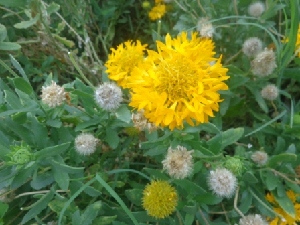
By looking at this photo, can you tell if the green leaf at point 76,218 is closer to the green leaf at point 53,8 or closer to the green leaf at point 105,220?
the green leaf at point 105,220

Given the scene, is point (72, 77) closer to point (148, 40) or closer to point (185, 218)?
point (148, 40)

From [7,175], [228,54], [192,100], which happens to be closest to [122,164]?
[7,175]

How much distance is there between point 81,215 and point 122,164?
437mm

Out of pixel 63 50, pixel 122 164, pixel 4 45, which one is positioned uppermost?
pixel 4 45

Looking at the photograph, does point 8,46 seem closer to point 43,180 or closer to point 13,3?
point 13,3

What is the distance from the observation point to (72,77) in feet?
9.49

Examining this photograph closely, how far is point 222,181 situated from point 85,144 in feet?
1.89

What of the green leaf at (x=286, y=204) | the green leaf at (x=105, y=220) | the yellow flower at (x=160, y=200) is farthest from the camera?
the green leaf at (x=286, y=204)

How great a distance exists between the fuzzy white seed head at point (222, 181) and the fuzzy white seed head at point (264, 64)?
618 millimetres

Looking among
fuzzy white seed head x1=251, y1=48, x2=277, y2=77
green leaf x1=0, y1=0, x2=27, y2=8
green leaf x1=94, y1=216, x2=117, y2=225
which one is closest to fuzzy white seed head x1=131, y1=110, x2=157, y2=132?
green leaf x1=94, y1=216, x2=117, y2=225

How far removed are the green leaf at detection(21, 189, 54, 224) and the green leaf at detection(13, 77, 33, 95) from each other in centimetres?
45

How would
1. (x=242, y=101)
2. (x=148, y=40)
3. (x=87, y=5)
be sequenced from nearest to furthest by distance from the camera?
(x=242, y=101), (x=87, y=5), (x=148, y=40)

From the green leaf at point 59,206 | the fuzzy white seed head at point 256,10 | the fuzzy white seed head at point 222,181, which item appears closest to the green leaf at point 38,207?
the green leaf at point 59,206

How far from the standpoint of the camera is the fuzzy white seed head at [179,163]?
1631 millimetres
